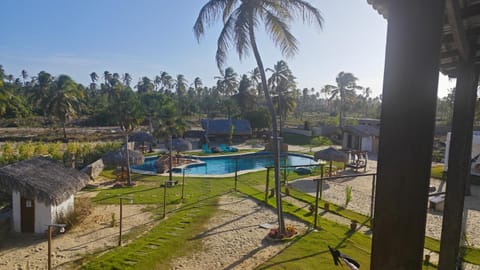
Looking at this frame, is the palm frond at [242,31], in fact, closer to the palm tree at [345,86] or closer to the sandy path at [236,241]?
the sandy path at [236,241]

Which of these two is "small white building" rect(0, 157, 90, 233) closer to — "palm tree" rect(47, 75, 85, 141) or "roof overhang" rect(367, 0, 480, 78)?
"roof overhang" rect(367, 0, 480, 78)

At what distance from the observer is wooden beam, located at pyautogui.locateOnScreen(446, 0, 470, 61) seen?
2.81m

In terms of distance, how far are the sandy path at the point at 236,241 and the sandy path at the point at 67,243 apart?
3.15 metres

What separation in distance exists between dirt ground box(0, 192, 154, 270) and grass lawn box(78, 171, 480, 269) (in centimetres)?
68

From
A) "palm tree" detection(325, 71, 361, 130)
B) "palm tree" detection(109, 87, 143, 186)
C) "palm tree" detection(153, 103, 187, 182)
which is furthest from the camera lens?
"palm tree" detection(325, 71, 361, 130)

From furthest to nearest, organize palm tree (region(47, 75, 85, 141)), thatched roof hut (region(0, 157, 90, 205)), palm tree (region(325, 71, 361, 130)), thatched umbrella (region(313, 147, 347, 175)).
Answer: palm tree (region(325, 71, 361, 130)) < palm tree (region(47, 75, 85, 141)) < thatched umbrella (region(313, 147, 347, 175)) < thatched roof hut (region(0, 157, 90, 205))

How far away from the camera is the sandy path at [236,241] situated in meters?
9.56

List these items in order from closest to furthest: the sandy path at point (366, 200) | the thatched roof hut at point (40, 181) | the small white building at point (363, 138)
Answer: the thatched roof hut at point (40, 181) → the sandy path at point (366, 200) → the small white building at point (363, 138)

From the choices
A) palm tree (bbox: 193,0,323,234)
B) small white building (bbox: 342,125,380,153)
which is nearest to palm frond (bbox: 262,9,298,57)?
palm tree (bbox: 193,0,323,234)

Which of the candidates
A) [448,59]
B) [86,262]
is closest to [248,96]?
[86,262]

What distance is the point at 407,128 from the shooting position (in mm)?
1453

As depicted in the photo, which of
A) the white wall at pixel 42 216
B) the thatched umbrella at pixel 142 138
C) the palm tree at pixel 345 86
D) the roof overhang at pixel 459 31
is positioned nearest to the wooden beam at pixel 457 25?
the roof overhang at pixel 459 31

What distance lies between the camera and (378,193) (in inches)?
60.2

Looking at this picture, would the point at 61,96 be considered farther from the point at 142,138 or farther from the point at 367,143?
the point at 367,143
